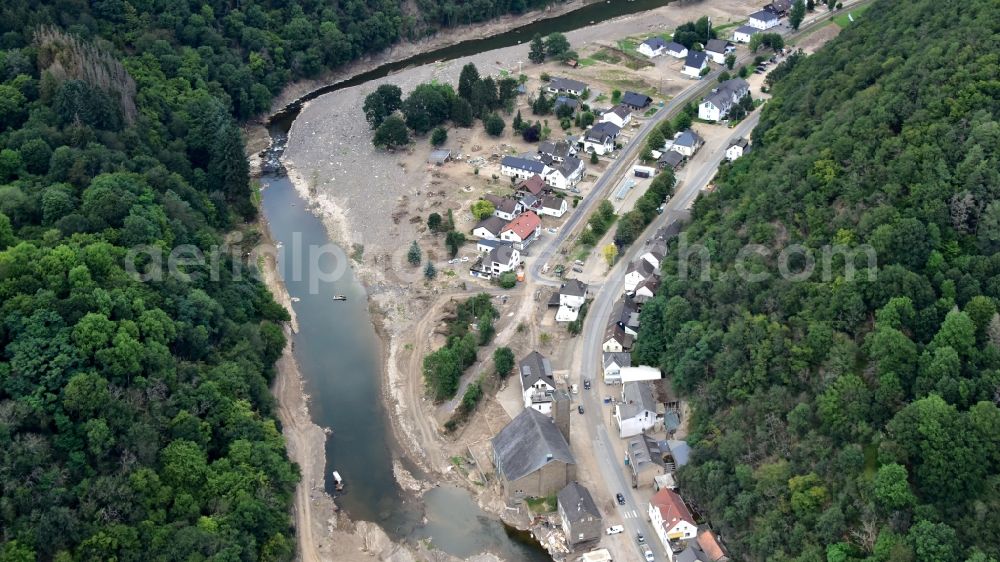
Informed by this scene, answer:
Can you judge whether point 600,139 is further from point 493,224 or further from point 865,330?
point 865,330

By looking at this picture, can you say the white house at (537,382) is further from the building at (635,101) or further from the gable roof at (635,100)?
the gable roof at (635,100)

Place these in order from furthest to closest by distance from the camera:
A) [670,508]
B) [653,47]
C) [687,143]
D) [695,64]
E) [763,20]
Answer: [763,20] → [653,47] → [695,64] → [687,143] → [670,508]

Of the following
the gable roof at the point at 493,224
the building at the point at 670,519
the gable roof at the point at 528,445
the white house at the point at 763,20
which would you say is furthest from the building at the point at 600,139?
the building at the point at 670,519

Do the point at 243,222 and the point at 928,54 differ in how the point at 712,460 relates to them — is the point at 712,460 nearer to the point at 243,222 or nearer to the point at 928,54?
the point at 928,54

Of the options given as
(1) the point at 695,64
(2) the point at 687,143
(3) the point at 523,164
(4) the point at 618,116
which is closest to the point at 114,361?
(3) the point at 523,164

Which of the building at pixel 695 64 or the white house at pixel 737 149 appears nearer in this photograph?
the white house at pixel 737 149

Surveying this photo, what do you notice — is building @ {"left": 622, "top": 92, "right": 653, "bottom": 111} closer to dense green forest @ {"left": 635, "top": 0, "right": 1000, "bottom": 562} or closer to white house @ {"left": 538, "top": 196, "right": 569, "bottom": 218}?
white house @ {"left": 538, "top": 196, "right": 569, "bottom": 218}
